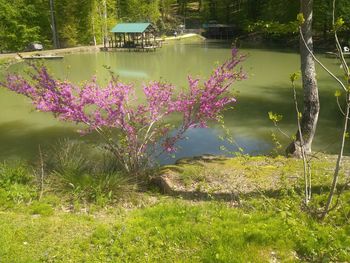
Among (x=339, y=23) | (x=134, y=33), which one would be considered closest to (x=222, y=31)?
(x=134, y=33)

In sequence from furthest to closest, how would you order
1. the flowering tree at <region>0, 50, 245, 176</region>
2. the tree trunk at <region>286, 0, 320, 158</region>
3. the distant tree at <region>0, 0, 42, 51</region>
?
the distant tree at <region>0, 0, 42, 51</region> → the tree trunk at <region>286, 0, 320, 158</region> → the flowering tree at <region>0, 50, 245, 176</region>

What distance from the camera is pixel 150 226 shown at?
187 inches

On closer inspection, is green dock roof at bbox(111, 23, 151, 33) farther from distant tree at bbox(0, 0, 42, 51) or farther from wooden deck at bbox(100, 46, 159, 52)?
distant tree at bbox(0, 0, 42, 51)

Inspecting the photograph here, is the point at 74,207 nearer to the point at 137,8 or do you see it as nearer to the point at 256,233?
the point at 256,233

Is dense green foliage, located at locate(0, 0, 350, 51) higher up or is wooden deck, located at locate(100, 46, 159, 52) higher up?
dense green foliage, located at locate(0, 0, 350, 51)

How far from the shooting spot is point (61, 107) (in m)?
7.32

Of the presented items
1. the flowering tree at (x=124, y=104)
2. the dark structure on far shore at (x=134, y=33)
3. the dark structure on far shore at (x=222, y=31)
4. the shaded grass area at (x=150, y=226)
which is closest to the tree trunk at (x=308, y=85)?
the flowering tree at (x=124, y=104)

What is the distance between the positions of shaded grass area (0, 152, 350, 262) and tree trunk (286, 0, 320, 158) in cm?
210

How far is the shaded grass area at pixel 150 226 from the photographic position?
163 inches

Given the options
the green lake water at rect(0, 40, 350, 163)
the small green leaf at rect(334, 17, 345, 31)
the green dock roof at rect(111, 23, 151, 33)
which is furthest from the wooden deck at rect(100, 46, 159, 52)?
the small green leaf at rect(334, 17, 345, 31)

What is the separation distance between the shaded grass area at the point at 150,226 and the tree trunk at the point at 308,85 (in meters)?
2.10

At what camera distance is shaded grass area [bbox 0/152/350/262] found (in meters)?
4.13

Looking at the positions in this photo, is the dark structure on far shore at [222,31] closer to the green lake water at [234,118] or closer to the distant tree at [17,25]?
the distant tree at [17,25]

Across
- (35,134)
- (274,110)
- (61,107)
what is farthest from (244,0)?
(61,107)
